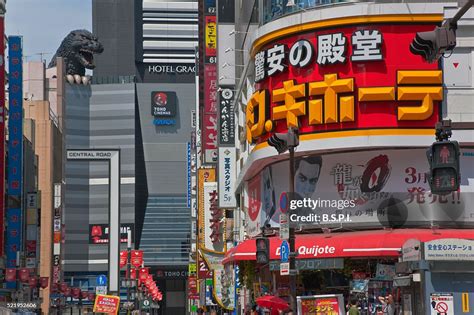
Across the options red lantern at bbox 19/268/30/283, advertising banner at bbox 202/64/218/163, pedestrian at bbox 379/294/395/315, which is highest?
advertising banner at bbox 202/64/218/163

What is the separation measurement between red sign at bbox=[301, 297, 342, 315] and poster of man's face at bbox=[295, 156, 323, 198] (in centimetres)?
1035

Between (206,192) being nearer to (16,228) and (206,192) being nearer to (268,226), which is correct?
(16,228)

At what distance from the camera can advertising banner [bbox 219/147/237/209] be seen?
191ft

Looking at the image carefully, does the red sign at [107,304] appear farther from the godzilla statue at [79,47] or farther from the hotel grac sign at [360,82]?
the godzilla statue at [79,47]

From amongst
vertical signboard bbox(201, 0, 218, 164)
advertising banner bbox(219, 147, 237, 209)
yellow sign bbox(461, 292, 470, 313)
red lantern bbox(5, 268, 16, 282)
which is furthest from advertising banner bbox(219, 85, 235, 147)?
yellow sign bbox(461, 292, 470, 313)

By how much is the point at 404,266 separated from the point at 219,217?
49567 millimetres

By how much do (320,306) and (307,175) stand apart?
10726 millimetres

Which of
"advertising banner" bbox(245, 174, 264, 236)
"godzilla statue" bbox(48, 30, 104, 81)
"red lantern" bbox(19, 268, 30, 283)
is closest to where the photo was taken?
"advertising banner" bbox(245, 174, 264, 236)

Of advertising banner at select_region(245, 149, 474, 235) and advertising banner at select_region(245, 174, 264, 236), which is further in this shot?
advertising banner at select_region(245, 174, 264, 236)

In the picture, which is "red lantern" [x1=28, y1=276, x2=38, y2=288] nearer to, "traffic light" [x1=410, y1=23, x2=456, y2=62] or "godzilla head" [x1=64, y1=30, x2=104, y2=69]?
"traffic light" [x1=410, y1=23, x2=456, y2=62]

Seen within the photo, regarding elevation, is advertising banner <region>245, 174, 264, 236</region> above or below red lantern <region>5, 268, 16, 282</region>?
above

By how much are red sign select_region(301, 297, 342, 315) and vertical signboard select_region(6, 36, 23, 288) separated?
5105 centimetres

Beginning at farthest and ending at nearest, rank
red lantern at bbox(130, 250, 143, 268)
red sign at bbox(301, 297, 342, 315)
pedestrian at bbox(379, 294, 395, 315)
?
red lantern at bbox(130, 250, 143, 268), pedestrian at bbox(379, 294, 395, 315), red sign at bbox(301, 297, 342, 315)

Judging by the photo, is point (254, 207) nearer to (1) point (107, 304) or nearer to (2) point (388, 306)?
(1) point (107, 304)
